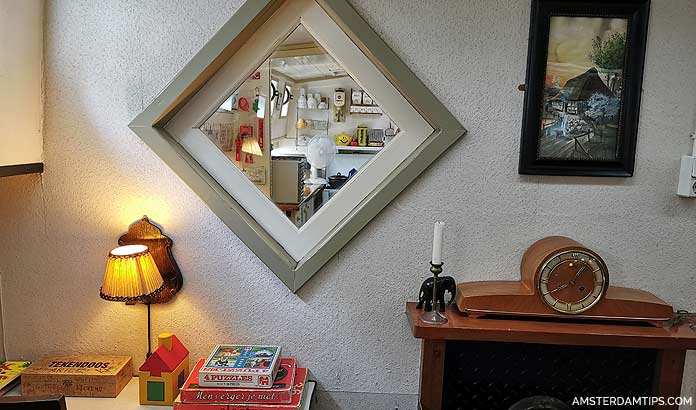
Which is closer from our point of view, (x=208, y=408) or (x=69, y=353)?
(x=208, y=408)

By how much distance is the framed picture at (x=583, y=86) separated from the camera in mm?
1481

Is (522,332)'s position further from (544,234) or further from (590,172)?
(590,172)

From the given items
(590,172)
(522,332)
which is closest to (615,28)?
(590,172)

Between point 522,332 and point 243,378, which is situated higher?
point 522,332

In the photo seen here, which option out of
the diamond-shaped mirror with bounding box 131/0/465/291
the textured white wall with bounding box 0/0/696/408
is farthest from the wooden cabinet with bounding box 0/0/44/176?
the diamond-shaped mirror with bounding box 131/0/465/291

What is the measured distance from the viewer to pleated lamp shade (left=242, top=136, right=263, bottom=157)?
166 centimetres

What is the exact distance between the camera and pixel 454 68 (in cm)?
153

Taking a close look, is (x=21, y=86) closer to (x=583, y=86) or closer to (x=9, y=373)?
(x=9, y=373)

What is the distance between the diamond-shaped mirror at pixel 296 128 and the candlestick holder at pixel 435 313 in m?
0.25

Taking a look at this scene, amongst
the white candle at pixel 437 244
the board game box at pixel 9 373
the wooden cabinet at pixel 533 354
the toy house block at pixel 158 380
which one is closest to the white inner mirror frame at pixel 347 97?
the white candle at pixel 437 244

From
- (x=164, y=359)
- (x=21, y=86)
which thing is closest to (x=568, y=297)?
(x=164, y=359)

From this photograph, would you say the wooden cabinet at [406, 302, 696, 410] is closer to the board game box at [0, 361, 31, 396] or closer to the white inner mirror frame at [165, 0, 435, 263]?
the white inner mirror frame at [165, 0, 435, 263]

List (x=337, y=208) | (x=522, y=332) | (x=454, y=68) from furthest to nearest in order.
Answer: (x=337, y=208)
(x=454, y=68)
(x=522, y=332)

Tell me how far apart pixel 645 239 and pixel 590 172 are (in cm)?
27
